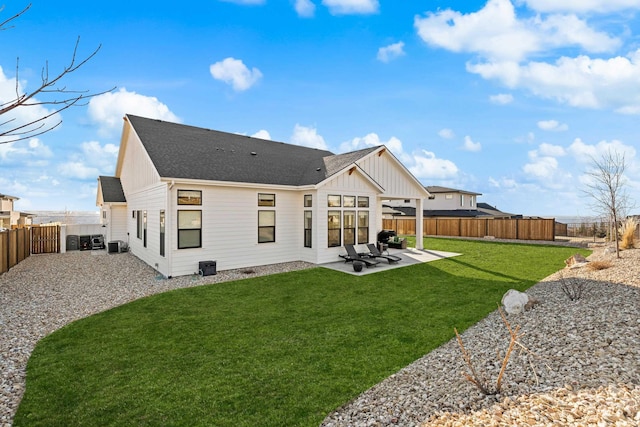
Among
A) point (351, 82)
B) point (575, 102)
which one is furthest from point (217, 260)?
point (575, 102)

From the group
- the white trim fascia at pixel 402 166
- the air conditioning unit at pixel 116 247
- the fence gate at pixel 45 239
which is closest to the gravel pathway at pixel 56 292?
the fence gate at pixel 45 239

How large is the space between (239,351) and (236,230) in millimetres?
7313

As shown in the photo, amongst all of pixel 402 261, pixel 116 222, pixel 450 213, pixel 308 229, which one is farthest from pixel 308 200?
pixel 450 213

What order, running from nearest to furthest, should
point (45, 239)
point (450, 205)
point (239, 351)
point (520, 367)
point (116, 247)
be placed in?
1. point (520, 367)
2. point (239, 351)
3. point (45, 239)
4. point (116, 247)
5. point (450, 205)

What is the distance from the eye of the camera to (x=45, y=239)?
658 inches

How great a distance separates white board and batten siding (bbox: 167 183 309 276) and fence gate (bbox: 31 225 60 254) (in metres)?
11.6

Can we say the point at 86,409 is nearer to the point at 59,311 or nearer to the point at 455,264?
the point at 59,311

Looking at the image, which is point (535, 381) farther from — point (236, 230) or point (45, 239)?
point (45, 239)

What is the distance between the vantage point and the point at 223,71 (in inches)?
522

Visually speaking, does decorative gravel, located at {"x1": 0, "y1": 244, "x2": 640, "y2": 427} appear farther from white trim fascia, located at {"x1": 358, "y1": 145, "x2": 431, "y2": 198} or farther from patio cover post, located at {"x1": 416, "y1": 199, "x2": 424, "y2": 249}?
patio cover post, located at {"x1": 416, "y1": 199, "x2": 424, "y2": 249}

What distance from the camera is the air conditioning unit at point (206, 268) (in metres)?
10.9

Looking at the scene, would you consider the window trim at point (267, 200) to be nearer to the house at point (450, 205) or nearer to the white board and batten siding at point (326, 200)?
the white board and batten siding at point (326, 200)

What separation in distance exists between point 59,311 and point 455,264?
1359 centimetres

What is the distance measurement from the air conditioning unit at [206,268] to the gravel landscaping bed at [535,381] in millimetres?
8401
